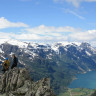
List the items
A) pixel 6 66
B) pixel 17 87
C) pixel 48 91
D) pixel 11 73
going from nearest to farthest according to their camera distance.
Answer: pixel 48 91
pixel 17 87
pixel 11 73
pixel 6 66

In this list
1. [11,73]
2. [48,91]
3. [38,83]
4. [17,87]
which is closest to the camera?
[48,91]

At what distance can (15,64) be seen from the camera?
48.9 m

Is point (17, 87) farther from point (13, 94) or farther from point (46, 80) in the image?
point (46, 80)

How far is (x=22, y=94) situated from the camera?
3853 cm

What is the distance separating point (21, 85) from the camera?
4209cm

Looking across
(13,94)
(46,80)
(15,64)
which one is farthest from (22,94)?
(15,64)

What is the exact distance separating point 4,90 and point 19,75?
4461mm

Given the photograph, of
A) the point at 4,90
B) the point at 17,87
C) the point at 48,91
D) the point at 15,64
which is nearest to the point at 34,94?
the point at 48,91

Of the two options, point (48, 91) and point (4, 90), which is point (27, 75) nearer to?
point (4, 90)

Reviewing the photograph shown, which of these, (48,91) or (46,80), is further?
(46,80)

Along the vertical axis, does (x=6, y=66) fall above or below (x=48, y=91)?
above

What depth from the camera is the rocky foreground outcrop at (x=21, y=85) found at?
1447 inches

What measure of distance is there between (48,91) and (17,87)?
27.8 ft

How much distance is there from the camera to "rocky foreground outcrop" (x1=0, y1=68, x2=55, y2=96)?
36.8m
